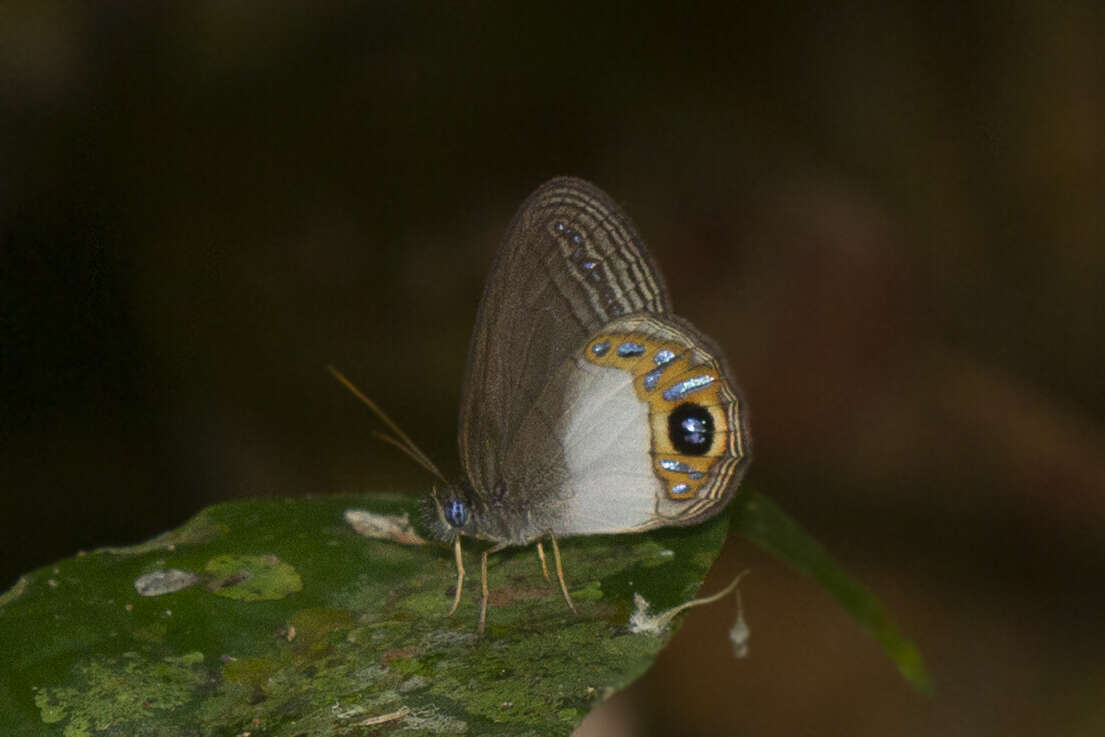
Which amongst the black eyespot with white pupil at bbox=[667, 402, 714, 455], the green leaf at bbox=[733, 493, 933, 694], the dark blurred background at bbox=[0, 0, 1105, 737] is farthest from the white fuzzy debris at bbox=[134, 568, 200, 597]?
the dark blurred background at bbox=[0, 0, 1105, 737]

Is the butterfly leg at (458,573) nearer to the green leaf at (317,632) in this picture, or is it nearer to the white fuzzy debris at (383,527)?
the green leaf at (317,632)

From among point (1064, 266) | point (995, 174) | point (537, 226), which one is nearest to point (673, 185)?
point (995, 174)

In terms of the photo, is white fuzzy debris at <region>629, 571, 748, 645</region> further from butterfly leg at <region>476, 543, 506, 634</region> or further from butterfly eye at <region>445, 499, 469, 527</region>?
butterfly eye at <region>445, 499, 469, 527</region>

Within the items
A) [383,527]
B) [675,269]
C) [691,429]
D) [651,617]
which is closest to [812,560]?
[691,429]

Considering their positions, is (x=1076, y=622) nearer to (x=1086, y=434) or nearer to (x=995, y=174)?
(x=1086, y=434)

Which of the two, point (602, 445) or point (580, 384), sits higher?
point (580, 384)

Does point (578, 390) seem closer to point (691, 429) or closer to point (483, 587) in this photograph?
point (691, 429)

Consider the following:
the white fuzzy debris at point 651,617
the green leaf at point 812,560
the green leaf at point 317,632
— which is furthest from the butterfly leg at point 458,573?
the green leaf at point 812,560
